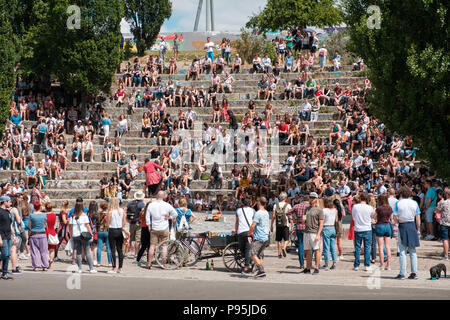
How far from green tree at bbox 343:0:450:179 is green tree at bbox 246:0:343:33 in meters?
24.8

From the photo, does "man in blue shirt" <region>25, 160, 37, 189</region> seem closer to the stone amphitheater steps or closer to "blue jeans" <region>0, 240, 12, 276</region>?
the stone amphitheater steps

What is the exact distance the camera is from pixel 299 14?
148 ft

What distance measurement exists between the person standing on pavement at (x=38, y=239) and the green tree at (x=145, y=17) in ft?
103

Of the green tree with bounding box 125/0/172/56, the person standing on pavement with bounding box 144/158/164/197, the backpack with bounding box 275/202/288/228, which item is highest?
the green tree with bounding box 125/0/172/56

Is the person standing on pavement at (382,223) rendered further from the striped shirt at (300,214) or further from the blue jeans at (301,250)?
the blue jeans at (301,250)

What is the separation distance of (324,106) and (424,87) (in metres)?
12.4

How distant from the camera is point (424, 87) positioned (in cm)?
1864

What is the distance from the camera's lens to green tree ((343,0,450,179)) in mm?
18141

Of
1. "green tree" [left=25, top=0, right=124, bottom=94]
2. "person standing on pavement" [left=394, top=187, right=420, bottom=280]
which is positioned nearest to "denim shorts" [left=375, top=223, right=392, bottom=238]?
"person standing on pavement" [left=394, top=187, right=420, bottom=280]

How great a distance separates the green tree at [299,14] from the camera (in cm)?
4519

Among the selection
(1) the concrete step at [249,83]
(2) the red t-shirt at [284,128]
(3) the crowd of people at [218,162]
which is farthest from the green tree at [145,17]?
(2) the red t-shirt at [284,128]

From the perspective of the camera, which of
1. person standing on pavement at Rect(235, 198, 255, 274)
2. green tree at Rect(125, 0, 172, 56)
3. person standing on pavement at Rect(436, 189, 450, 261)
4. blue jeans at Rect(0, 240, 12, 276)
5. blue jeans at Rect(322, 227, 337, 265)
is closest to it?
blue jeans at Rect(0, 240, 12, 276)

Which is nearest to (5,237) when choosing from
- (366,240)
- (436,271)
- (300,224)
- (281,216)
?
(300,224)

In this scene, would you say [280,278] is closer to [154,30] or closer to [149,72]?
[149,72]
